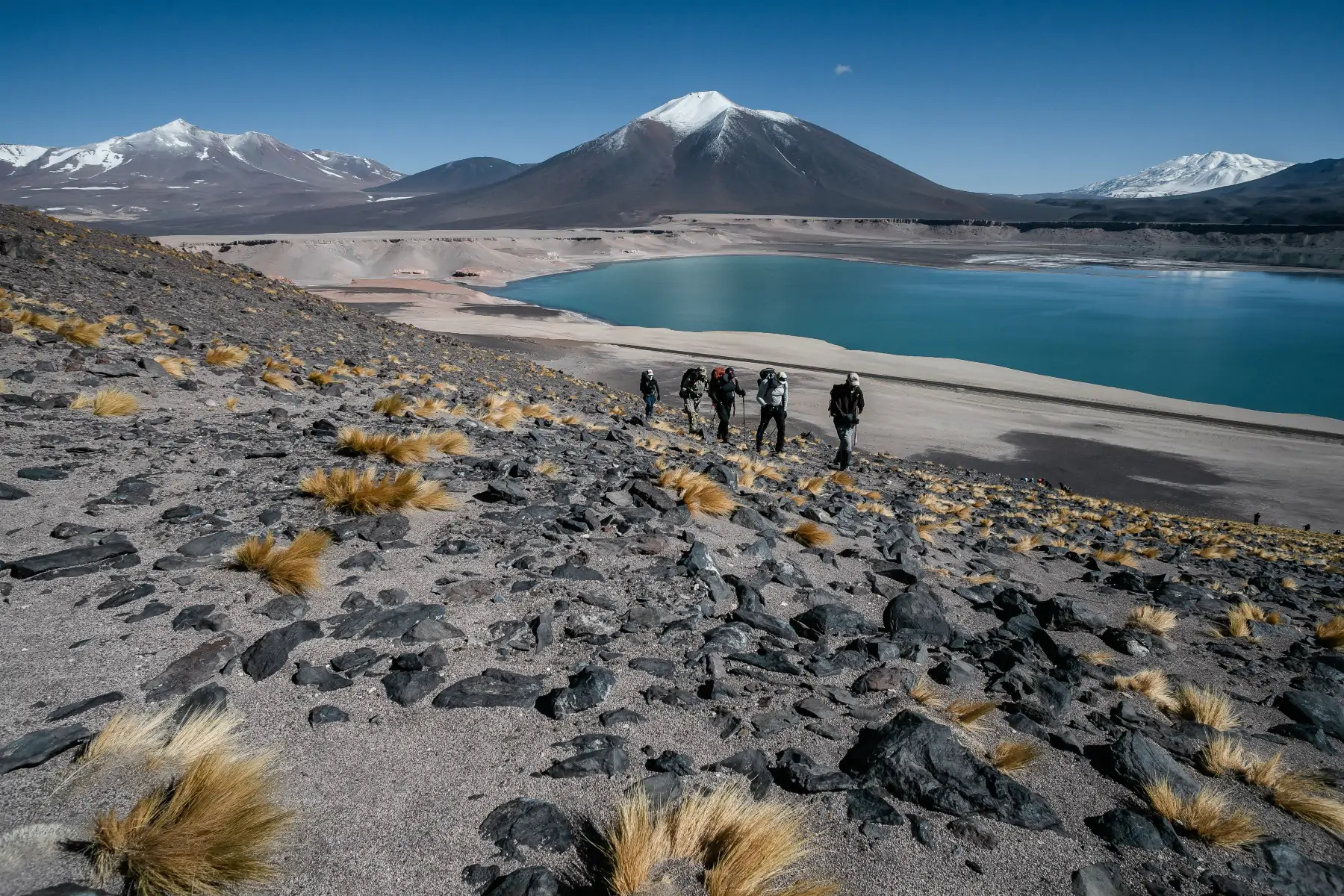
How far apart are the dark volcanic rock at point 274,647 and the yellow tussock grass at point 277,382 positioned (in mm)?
6700

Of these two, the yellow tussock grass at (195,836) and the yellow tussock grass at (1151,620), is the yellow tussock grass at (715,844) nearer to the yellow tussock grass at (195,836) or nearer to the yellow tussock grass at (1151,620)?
the yellow tussock grass at (195,836)

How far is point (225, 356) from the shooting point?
31.7ft

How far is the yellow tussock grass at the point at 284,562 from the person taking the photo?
3.85 metres

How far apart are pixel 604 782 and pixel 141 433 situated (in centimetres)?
586

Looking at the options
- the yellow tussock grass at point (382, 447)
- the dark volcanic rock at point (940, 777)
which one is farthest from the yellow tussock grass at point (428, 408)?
the dark volcanic rock at point (940, 777)

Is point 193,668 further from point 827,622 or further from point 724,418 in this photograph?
point 724,418

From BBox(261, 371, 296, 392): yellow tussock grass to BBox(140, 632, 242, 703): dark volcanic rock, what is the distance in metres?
6.77

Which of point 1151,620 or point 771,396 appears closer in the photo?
point 1151,620

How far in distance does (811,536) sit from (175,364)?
7991mm

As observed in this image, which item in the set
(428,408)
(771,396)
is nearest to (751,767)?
(428,408)

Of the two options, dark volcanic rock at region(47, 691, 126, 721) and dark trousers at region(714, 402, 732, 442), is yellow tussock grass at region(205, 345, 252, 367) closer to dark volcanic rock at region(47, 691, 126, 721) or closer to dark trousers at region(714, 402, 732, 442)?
dark trousers at region(714, 402, 732, 442)

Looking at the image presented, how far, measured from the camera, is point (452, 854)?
2.38 meters

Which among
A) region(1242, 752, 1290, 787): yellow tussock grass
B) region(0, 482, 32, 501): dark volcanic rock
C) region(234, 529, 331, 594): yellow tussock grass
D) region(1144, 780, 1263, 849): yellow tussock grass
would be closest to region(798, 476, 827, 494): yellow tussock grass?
region(1242, 752, 1290, 787): yellow tussock grass

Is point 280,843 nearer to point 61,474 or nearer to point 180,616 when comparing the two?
point 180,616
